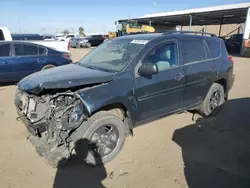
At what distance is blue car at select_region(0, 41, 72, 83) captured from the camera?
24.1ft

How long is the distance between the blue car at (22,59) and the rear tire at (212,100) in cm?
566

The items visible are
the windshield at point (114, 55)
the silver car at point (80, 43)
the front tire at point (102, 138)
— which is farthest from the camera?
the silver car at point (80, 43)

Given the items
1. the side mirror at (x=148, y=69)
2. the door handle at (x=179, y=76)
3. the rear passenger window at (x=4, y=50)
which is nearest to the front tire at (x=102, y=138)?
the side mirror at (x=148, y=69)

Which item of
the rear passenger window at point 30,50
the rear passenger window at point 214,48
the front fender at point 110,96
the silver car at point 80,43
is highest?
the rear passenger window at point 214,48

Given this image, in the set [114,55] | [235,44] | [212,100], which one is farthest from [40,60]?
[235,44]

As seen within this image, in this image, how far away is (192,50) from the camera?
443 centimetres

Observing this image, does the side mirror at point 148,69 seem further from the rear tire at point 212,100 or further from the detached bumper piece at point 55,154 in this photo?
the rear tire at point 212,100

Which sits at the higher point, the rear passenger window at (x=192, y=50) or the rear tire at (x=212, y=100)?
the rear passenger window at (x=192, y=50)

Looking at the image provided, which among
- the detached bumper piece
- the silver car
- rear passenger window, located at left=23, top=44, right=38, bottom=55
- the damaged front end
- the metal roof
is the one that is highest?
the metal roof

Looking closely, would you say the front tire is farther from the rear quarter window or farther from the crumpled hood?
the rear quarter window

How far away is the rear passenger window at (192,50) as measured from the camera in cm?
426

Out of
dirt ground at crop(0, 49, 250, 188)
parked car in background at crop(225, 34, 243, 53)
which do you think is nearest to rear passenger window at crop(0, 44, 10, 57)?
dirt ground at crop(0, 49, 250, 188)

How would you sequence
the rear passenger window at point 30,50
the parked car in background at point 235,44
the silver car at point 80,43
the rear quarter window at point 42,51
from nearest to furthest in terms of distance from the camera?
the rear passenger window at point 30,50, the rear quarter window at point 42,51, the parked car in background at point 235,44, the silver car at point 80,43

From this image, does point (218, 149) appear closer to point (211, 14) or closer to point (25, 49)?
point (25, 49)
